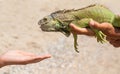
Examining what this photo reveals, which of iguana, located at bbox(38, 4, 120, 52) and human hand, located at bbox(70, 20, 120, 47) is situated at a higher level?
iguana, located at bbox(38, 4, 120, 52)

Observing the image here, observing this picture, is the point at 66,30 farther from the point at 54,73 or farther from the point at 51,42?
the point at 51,42

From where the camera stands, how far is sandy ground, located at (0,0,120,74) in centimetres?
487

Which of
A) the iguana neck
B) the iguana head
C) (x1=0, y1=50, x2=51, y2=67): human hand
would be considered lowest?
(x1=0, y1=50, x2=51, y2=67): human hand

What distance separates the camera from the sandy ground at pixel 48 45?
4.87 meters

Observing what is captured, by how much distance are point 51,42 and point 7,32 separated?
0.74 metres

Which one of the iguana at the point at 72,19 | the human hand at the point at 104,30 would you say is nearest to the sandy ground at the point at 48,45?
the human hand at the point at 104,30

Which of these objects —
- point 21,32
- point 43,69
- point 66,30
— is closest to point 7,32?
point 21,32

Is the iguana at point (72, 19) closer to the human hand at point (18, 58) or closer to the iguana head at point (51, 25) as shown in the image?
the iguana head at point (51, 25)

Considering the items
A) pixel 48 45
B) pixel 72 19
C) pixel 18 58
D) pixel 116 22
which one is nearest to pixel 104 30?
pixel 116 22

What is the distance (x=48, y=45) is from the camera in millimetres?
5375

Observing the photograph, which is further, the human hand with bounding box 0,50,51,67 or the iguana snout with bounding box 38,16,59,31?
the iguana snout with bounding box 38,16,59,31

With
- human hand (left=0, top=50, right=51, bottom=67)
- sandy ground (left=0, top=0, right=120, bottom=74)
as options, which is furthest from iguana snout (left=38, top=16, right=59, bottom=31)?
sandy ground (left=0, top=0, right=120, bottom=74)

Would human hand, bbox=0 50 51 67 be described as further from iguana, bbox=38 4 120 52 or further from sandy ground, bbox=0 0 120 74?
sandy ground, bbox=0 0 120 74

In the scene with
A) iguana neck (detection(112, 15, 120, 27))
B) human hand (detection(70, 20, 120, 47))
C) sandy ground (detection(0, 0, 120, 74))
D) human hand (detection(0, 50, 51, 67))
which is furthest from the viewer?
sandy ground (detection(0, 0, 120, 74))
